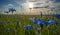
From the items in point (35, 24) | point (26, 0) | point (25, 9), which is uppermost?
point (26, 0)

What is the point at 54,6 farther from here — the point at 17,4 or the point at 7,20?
the point at 7,20

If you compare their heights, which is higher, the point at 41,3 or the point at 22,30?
the point at 41,3

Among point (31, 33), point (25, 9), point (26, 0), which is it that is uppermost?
point (26, 0)

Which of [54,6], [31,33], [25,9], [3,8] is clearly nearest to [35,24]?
[31,33]

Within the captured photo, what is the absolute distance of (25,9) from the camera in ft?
6.24

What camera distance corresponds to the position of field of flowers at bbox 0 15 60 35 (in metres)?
1.82

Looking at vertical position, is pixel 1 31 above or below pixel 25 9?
below

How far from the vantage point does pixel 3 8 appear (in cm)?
190

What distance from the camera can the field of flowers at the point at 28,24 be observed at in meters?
1.82

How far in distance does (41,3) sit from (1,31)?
0.66m

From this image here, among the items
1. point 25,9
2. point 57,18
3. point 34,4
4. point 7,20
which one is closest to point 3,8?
point 7,20

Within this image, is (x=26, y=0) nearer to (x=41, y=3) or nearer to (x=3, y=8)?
(x=41, y=3)

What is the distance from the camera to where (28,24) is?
1.85m

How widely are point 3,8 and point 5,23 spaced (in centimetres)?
21
